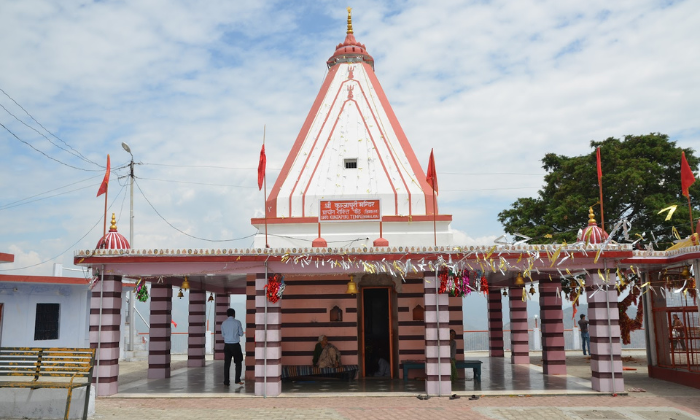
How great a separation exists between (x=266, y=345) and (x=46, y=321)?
13.0 meters

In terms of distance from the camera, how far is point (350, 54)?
21109mm

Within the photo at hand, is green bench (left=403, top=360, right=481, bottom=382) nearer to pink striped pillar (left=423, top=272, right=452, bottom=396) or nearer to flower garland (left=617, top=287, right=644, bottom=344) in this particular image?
pink striped pillar (left=423, top=272, right=452, bottom=396)

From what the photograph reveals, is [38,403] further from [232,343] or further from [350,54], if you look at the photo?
[350,54]

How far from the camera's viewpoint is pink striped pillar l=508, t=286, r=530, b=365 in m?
20.9

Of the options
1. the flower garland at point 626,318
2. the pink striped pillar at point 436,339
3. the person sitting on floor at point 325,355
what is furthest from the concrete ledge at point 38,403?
the flower garland at point 626,318

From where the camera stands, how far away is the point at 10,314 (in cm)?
2080

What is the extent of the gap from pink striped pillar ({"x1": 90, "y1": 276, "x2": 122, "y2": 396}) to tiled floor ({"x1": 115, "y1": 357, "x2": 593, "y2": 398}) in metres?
0.46

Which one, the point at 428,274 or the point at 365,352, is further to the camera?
the point at 365,352

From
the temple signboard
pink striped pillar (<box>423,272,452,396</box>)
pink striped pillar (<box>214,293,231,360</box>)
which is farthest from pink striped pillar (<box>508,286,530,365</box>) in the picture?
pink striped pillar (<box>214,293,231,360</box>)

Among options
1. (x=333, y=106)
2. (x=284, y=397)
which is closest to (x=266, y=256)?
(x=284, y=397)

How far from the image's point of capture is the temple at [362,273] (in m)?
13.5

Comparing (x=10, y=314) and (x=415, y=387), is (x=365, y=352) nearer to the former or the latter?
(x=415, y=387)

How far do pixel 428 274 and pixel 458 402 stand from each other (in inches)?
111

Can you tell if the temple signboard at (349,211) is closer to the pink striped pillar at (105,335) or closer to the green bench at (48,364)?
the pink striped pillar at (105,335)
